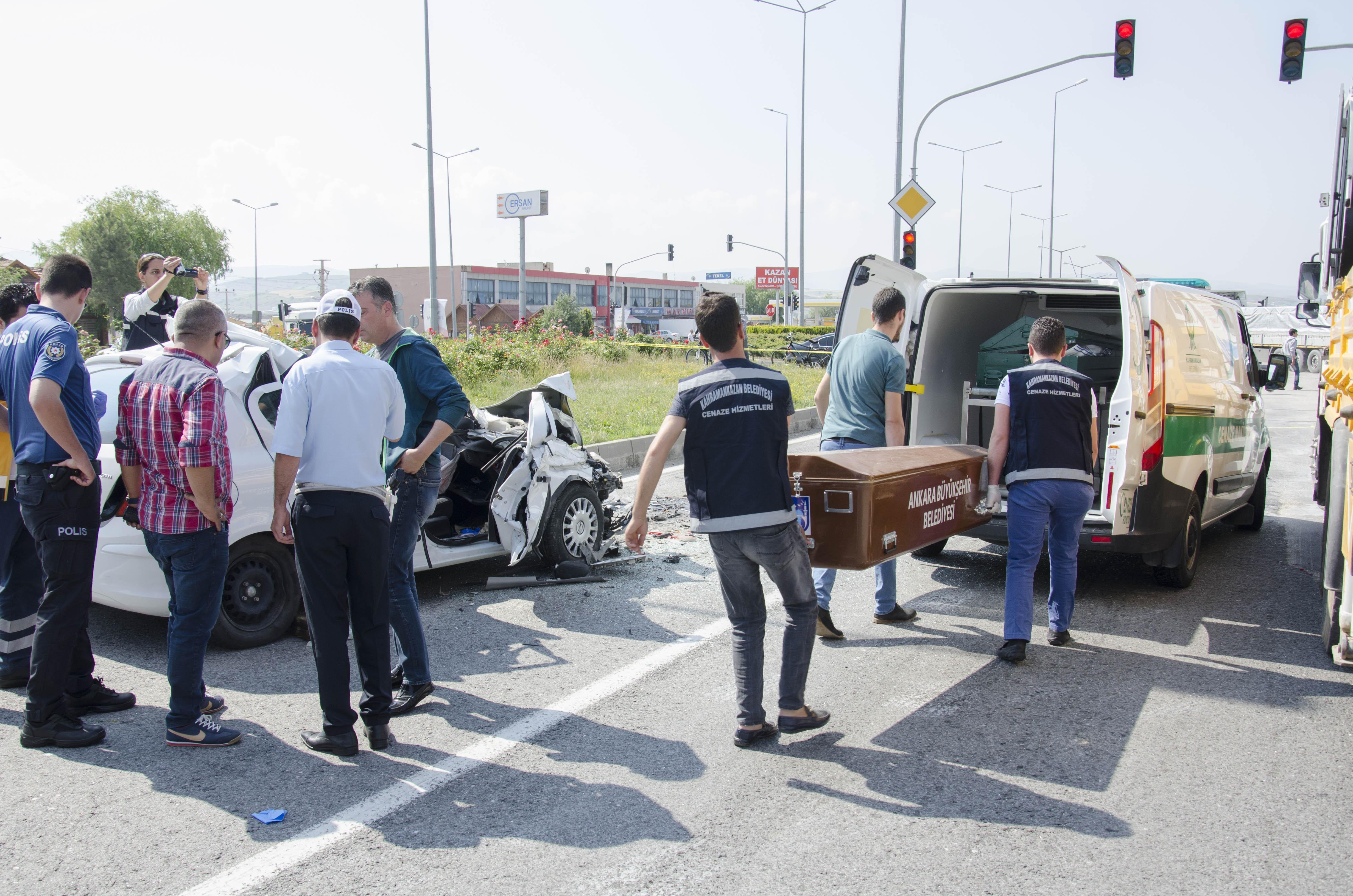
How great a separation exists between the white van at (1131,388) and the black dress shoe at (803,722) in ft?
6.62

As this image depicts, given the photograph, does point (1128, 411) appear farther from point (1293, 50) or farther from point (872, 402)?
point (1293, 50)

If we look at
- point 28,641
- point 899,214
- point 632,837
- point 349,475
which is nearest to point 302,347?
point 899,214

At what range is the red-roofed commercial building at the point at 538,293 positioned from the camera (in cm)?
8300

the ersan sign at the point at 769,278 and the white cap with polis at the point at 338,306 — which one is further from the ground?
the ersan sign at the point at 769,278

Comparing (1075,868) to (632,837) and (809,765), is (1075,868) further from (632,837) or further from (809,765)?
(632,837)

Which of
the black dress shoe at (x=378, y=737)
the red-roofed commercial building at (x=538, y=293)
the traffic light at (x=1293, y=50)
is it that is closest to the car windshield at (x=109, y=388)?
the black dress shoe at (x=378, y=737)

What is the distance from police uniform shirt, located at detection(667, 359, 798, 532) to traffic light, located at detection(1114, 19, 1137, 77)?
1452cm

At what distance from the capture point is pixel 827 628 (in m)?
5.50

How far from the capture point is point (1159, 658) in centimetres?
525

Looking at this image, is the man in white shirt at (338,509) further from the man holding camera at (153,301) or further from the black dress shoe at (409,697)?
the man holding camera at (153,301)

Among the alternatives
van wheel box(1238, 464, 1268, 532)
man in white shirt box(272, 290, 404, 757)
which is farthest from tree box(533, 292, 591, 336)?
man in white shirt box(272, 290, 404, 757)

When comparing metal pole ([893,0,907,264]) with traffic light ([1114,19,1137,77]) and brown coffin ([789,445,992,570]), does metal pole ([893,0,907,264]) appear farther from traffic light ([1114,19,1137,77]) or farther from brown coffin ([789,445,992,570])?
brown coffin ([789,445,992,570])

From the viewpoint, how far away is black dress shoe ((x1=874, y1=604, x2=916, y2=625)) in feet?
19.2

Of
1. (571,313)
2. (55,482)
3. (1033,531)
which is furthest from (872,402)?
(571,313)
